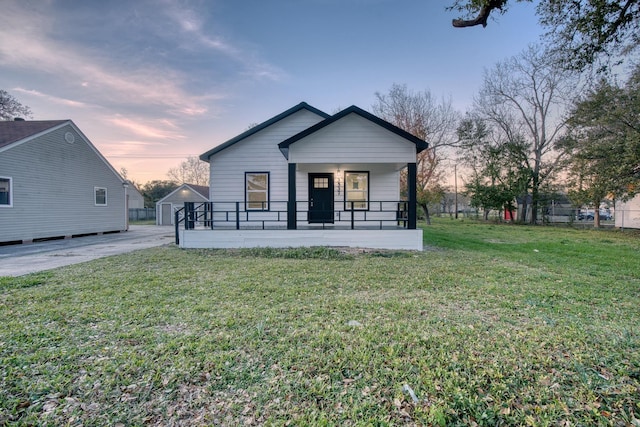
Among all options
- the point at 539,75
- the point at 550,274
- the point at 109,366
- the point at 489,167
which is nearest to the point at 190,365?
the point at 109,366

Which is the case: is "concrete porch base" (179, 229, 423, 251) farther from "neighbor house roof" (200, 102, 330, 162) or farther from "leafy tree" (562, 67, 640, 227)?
"leafy tree" (562, 67, 640, 227)

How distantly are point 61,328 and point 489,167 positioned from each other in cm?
2780

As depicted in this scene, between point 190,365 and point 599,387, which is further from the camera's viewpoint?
point 190,365

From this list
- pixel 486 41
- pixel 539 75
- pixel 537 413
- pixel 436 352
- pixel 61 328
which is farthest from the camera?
pixel 539 75

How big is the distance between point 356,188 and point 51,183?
44.9 ft

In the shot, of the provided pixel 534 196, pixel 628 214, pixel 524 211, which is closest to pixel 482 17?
pixel 628 214

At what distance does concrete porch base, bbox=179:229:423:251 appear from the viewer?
31.1 ft

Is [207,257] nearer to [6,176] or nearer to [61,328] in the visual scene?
[61,328]

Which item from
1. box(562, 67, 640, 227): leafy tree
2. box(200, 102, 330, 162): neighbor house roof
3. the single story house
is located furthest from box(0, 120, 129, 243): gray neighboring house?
the single story house

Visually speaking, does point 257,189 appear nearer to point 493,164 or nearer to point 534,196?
point 493,164

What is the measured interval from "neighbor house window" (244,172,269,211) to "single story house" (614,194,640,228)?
23214mm

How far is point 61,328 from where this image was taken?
3.36m

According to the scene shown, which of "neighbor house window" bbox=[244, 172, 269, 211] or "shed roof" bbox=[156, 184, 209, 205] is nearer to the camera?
"neighbor house window" bbox=[244, 172, 269, 211]

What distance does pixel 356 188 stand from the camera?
11828mm
